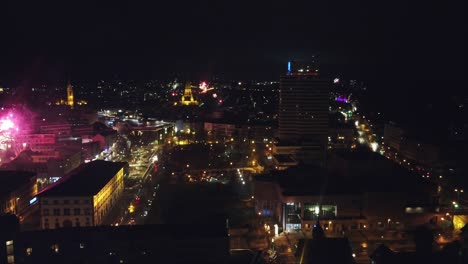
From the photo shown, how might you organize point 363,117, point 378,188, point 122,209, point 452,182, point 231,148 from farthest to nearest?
point 363,117
point 231,148
point 452,182
point 122,209
point 378,188

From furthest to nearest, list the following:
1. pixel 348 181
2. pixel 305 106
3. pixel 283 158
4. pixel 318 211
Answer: pixel 305 106, pixel 283 158, pixel 348 181, pixel 318 211

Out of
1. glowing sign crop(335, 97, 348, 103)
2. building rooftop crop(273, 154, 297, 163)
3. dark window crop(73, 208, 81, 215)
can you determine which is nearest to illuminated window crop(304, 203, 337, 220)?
building rooftop crop(273, 154, 297, 163)

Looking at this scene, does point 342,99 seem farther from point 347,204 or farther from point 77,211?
point 77,211

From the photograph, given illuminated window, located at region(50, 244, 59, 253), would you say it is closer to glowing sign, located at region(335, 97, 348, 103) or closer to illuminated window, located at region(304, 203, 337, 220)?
illuminated window, located at region(304, 203, 337, 220)

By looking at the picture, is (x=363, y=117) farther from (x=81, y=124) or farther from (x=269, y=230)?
(x=269, y=230)

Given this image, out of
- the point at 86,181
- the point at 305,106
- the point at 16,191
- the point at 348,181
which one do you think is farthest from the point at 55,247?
the point at 305,106

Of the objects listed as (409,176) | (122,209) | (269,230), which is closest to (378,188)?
(409,176)
